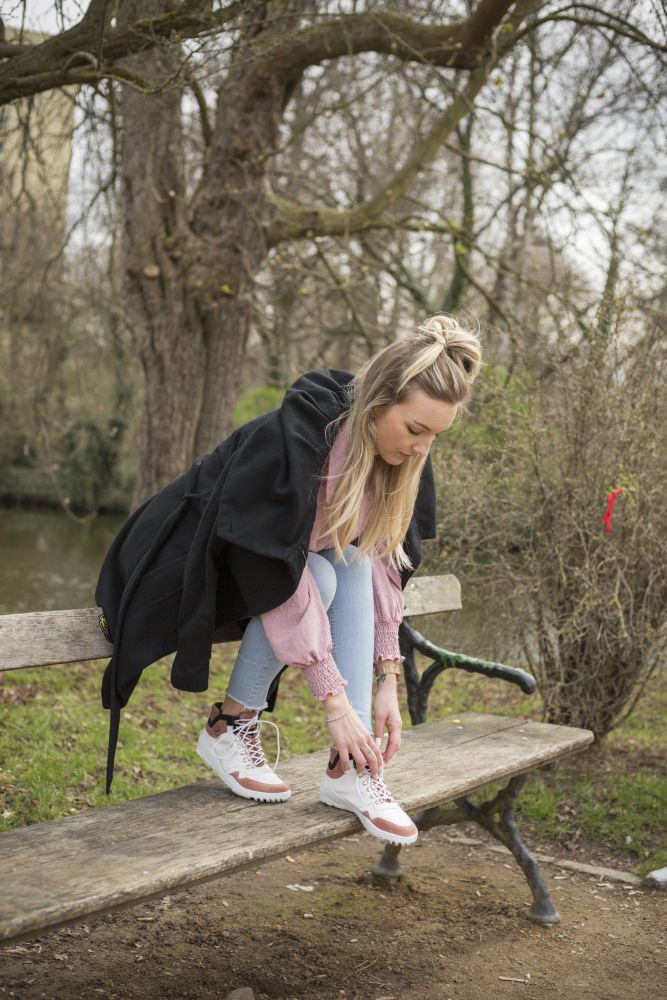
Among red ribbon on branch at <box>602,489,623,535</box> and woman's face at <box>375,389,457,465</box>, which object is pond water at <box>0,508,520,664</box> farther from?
woman's face at <box>375,389,457,465</box>

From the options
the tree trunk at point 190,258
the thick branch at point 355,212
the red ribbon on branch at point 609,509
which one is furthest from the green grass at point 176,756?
the thick branch at point 355,212

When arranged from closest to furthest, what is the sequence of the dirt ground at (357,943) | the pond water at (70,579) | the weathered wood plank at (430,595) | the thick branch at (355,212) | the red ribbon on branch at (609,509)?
the dirt ground at (357,943) < the weathered wood plank at (430,595) < the red ribbon on branch at (609,509) < the pond water at (70,579) < the thick branch at (355,212)

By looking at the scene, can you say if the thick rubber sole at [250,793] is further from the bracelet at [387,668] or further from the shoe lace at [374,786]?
the bracelet at [387,668]

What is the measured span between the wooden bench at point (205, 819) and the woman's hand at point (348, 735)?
15cm

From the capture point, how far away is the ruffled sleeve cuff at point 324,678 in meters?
2.43

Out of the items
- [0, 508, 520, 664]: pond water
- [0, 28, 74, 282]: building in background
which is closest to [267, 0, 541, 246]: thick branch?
[0, 28, 74, 282]: building in background

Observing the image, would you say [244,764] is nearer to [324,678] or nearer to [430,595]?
[324,678]

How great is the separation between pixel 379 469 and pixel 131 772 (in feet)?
7.14

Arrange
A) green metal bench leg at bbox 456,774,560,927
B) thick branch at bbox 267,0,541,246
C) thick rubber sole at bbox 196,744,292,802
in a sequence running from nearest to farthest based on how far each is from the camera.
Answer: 1. thick rubber sole at bbox 196,744,292,802
2. green metal bench leg at bbox 456,774,560,927
3. thick branch at bbox 267,0,541,246

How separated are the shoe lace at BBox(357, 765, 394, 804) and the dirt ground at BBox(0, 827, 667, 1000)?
1.93 ft

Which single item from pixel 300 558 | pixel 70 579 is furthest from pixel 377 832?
pixel 70 579

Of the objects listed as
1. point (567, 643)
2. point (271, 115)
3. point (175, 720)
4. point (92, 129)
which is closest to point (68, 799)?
point (175, 720)

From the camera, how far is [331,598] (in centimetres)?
259

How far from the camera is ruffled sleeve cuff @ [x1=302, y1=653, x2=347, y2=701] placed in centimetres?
243
